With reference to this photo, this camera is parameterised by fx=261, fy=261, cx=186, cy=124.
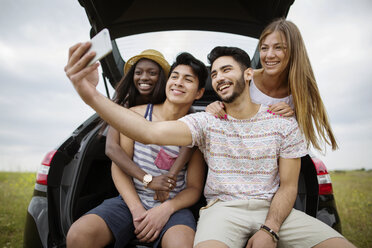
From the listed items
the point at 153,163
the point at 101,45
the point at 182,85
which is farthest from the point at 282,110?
the point at 101,45

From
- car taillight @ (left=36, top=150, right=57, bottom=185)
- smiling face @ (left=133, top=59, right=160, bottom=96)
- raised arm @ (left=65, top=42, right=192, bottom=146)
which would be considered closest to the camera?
raised arm @ (left=65, top=42, right=192, bottom=146)

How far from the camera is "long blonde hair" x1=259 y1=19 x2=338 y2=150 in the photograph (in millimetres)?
1827

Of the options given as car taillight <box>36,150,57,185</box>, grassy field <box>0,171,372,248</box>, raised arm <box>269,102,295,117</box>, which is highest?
raised arm <box>269,102,295,117</box>

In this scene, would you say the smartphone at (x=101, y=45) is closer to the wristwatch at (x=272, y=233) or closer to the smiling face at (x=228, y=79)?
the smiling face at (x=228, y=79)

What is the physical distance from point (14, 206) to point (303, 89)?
4167 mm

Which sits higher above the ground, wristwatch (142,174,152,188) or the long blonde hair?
the long blonde hair

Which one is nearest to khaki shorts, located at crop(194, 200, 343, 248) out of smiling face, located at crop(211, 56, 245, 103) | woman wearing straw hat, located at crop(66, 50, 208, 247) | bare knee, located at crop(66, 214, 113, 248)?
woman wearing straw hat, located at crop(66, 50, 208, 247)

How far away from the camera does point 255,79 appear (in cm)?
227

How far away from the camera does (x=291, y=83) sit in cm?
192

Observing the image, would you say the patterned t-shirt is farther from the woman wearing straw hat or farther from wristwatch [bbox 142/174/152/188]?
wristwatch [bbox 142/174/152/188]

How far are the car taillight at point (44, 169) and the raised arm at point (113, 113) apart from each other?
0.74 meters

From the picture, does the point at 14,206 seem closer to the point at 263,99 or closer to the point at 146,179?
the point at 146,179

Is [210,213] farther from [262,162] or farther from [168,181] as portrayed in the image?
[262,162]

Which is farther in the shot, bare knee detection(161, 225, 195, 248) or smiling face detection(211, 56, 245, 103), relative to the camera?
smiling face detection(211, 56, 245, 103)
